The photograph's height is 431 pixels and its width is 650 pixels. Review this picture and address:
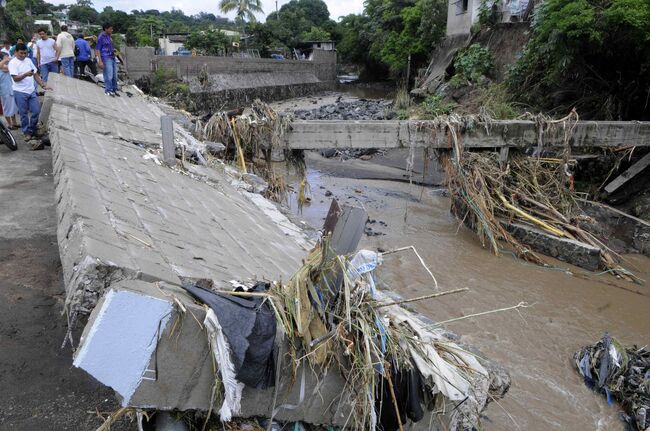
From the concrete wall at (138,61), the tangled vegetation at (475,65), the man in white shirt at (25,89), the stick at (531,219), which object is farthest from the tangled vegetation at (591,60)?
the concrete wall at (138,61)

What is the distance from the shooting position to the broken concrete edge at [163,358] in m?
1.94

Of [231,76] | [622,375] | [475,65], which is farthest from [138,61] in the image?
[622,375]

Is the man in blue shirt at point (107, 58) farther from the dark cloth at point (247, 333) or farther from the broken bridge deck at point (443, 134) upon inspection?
the dark cloth at point (247, 333)

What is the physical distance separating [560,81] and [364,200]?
752 centimetres

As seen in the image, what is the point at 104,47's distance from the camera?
1008 centimetres

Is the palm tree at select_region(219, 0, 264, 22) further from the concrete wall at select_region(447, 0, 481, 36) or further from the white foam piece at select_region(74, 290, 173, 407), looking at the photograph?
the white foam piece at select_region(74, 290, 173, 407)

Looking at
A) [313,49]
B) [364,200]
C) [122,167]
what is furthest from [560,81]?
[313,49]

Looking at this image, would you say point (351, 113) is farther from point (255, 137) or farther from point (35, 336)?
point (35, 336)

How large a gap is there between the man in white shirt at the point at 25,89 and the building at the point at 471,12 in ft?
72.5

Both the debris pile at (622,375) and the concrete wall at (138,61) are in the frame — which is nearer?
the debris pile at (622,375)

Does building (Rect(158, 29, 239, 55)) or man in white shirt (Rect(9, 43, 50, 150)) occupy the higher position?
building (Rect(158, 29, 239, 55))

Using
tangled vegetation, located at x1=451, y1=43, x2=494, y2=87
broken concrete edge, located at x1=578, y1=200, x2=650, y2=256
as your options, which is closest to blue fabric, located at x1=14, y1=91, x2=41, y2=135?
broken concrete edge, located at x1=578, y1=200, x2=650, y2=256

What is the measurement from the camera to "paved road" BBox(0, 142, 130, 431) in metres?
2.61

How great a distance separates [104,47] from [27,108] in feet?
7.46
